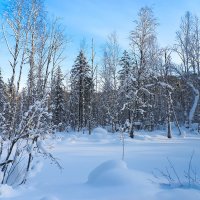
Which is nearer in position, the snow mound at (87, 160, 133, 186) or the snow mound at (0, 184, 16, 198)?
the snow mound at (0, 184, 16, 198)

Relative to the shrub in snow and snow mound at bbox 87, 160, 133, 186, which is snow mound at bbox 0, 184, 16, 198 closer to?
snow mound at bbox 87, 160, 133, 186

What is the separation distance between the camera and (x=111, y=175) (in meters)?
6.16

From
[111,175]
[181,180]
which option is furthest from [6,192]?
[181,180]

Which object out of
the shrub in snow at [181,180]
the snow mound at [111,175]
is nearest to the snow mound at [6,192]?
the snow mound at [111,175]

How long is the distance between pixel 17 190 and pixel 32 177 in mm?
2527

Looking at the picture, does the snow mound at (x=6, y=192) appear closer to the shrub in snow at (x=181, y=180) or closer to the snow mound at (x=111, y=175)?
the snow mound at (x=111, y=175)

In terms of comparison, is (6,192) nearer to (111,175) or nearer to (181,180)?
(111,175)

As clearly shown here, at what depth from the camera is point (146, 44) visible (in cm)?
2312

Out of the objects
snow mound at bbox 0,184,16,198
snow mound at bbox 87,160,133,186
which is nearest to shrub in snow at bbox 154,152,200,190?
snow mound at bbox 87,160,133,186

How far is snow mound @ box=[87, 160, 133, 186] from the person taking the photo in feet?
19.2

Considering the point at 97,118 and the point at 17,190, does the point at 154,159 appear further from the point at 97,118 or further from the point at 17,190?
the point at 97,118

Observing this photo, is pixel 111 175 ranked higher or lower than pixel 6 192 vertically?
higher

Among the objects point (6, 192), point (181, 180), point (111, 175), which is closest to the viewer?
point (6, 192)

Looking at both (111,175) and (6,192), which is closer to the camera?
(6,192)
